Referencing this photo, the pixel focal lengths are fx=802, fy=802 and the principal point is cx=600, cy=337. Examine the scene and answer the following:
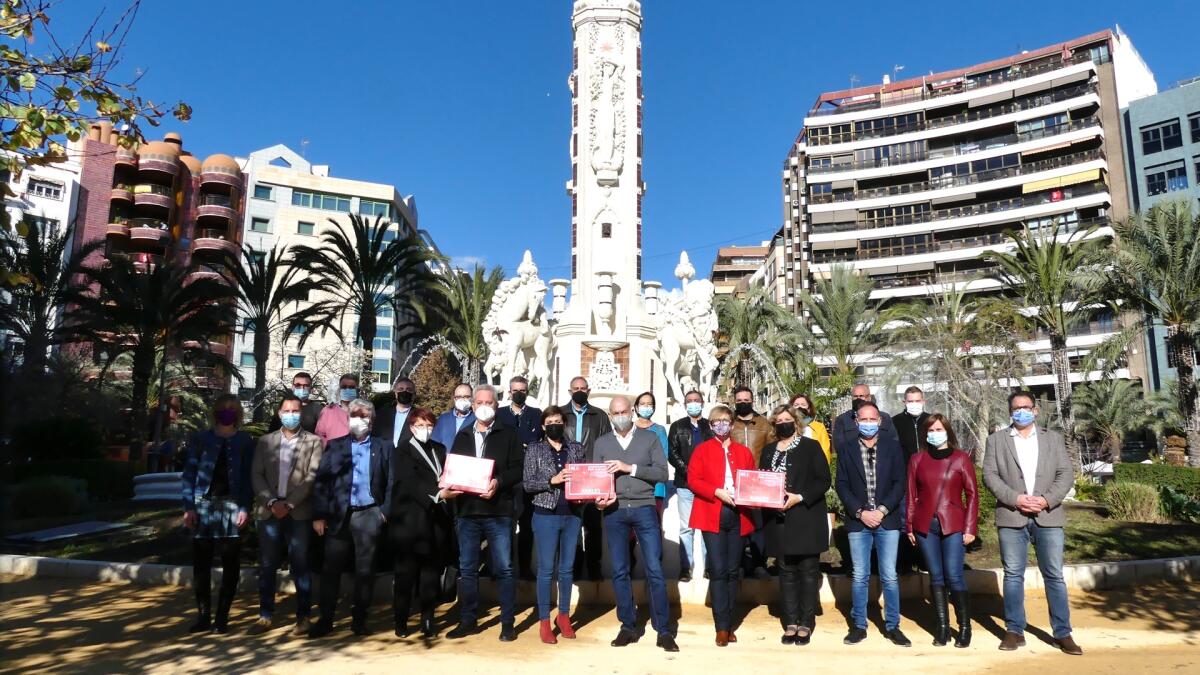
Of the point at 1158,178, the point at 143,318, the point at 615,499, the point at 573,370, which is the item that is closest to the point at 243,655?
the point at 615,499

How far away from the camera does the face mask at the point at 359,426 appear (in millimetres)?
7371

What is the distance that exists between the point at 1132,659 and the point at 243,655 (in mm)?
7011

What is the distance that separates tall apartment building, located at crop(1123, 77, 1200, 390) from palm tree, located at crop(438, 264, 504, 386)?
37990 mm

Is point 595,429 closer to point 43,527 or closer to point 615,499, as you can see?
point 615,499

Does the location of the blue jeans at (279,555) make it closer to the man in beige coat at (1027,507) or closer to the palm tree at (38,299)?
the man in beige coat at (1027,507)

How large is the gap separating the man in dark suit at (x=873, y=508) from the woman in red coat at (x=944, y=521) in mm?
188

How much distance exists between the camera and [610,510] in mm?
7219

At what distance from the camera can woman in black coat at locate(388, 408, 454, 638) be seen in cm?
701

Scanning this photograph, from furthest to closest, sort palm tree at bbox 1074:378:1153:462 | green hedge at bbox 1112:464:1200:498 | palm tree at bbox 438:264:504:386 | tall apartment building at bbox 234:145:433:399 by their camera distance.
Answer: tall apartment building at bbox 234:145:433:399 < palm tree at bbox 1074:378:1153:462 < palm tree at bbox 438:264:504:386 < green hedge at bbox 1112:464:1200:498

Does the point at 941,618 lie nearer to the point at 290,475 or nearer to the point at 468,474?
the point at 468,474

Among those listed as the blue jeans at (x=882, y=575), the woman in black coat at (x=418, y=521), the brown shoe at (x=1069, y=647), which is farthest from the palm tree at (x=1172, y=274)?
the woman in black coat at (x=418, y=521)

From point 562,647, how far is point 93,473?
13928 mm

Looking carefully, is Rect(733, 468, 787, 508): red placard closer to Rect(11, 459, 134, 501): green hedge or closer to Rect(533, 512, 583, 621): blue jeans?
Rect(533, 512, 583, 621): blue jeans

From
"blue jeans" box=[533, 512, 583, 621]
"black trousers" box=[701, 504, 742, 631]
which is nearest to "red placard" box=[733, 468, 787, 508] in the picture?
"black trousers" box=[701, 504, 742, 631]
